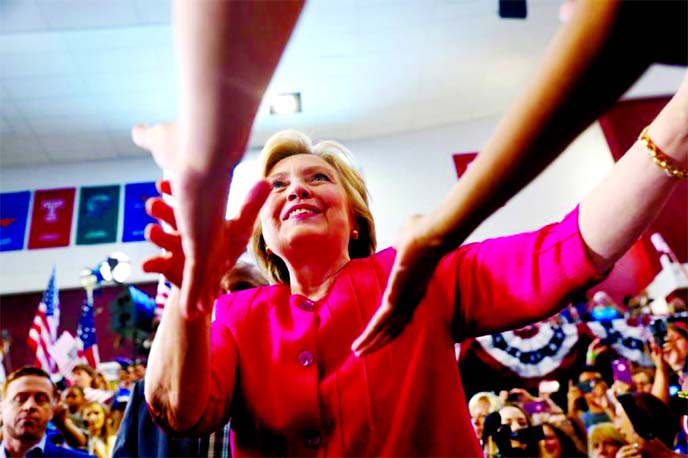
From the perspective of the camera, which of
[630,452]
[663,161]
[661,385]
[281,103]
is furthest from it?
[661,385]

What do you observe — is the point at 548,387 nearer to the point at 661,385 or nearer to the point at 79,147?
the point at 661,385

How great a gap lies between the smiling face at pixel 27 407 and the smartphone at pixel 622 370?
6.62 ft

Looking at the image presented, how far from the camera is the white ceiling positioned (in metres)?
2.14

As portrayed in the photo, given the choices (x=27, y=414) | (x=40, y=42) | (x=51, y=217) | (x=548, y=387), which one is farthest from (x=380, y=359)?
(x=51, y=217)

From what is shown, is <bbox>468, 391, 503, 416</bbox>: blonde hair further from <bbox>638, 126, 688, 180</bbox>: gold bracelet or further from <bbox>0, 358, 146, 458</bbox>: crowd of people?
<bbox>638, 126, 688, 180</bbox>: gold bracelet

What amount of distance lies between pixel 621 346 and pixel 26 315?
4080mm

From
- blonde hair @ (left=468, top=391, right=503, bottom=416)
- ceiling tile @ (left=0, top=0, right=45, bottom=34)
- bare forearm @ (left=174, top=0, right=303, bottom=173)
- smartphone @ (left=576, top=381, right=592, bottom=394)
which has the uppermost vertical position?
ceiling tile @ (left=0, top=0, right=45, bottom=34)

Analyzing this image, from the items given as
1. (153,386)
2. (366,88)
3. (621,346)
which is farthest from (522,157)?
(366,88)

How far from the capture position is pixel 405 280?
336mm

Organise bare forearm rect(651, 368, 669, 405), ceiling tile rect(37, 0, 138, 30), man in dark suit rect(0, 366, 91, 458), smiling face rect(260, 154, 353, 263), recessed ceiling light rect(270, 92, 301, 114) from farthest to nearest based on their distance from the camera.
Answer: ceiling tile rect(37, 0, 138, 30)
bare forearm rect(651, 368, 669, 405)
man in dark suit rect(0, 366, 91, 458)
recessed ceiling light rect(270, 92, 301, 114)
smiling face rect(260, 154, 353, 263)

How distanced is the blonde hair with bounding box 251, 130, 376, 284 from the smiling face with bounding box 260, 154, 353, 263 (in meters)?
0.03

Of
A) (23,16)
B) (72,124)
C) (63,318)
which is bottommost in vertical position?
(63,318)

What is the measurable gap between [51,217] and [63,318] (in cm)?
144

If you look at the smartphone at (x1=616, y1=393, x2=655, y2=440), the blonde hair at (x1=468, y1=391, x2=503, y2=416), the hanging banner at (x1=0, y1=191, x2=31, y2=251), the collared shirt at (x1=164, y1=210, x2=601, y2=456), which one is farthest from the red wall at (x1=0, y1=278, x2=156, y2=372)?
the collared shirt at (x1=164, y1=210, x2=601, y2=456)
